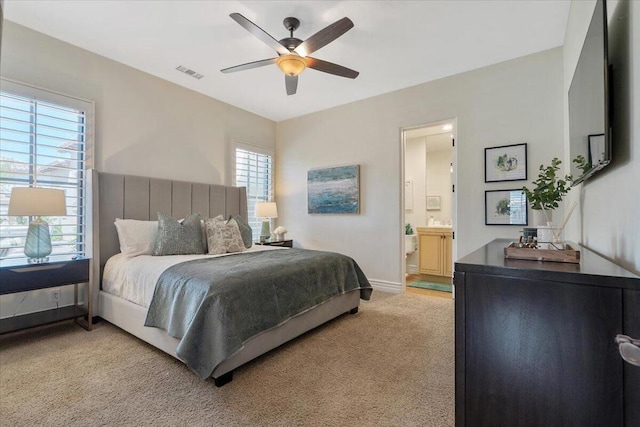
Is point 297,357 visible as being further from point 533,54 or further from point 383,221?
point 533,54

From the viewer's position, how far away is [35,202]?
2523mm

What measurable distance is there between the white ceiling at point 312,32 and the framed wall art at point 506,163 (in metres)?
1.02

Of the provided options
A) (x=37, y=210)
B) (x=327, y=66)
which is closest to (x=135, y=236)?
(x=37, y=210)

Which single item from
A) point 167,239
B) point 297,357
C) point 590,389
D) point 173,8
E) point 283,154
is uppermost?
point 173,8

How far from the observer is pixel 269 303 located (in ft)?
7.47

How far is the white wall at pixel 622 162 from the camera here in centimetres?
110

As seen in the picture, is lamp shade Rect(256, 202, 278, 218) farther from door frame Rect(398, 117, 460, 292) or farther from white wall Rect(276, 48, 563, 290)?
door frame Rect(398, 117, 460, 292)

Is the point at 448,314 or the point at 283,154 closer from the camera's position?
the point at 448,314

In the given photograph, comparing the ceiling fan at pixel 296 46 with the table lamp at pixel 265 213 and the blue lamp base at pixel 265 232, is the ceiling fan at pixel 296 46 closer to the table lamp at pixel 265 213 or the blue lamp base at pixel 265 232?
the table lamp at pixel 265 213

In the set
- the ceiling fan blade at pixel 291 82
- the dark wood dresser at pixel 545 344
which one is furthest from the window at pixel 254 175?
the dark wood dresser at pixel 545 344

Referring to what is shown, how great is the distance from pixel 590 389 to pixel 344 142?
4187mm

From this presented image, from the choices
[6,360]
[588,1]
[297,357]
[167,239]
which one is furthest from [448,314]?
[6,360]

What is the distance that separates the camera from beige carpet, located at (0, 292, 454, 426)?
168 cm

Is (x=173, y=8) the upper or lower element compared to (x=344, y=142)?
upper
